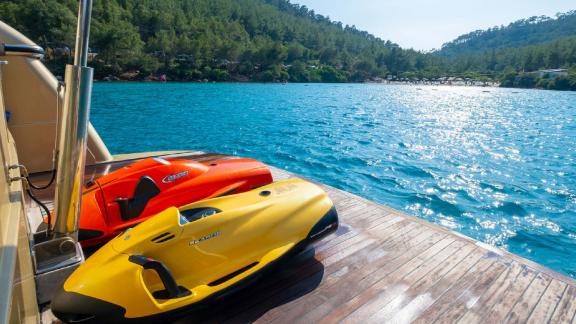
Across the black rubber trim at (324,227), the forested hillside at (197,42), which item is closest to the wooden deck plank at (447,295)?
the black rubber trim at (324,227)

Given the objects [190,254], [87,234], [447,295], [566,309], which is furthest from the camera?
[87,234]

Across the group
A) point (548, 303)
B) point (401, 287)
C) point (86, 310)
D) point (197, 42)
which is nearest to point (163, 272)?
point (86, 310)

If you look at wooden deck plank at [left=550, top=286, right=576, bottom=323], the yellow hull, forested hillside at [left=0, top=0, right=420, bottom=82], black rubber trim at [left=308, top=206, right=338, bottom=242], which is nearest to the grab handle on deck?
the yellow hull

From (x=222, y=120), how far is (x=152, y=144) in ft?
21.9

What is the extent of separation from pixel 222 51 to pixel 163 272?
68.6 metres

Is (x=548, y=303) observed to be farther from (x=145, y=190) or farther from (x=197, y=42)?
(x=197, y=42)

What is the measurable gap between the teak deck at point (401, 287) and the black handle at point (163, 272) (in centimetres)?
34

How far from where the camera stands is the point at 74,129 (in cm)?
196

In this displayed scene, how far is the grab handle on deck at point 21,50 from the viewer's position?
1242mm

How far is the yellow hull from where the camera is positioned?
2.02 metres

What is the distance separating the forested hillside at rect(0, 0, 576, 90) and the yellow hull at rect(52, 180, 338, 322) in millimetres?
4177

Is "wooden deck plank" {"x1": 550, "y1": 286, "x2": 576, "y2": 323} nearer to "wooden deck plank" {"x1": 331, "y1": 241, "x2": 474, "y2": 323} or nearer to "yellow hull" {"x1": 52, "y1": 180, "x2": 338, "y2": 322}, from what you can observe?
"wooden deck plank" {"x1": 331, "y1": 241, "x2": 474, "y2": 323}

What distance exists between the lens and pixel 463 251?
343 centimetres

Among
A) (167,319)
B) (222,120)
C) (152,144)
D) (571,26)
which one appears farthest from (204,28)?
(571,26)
